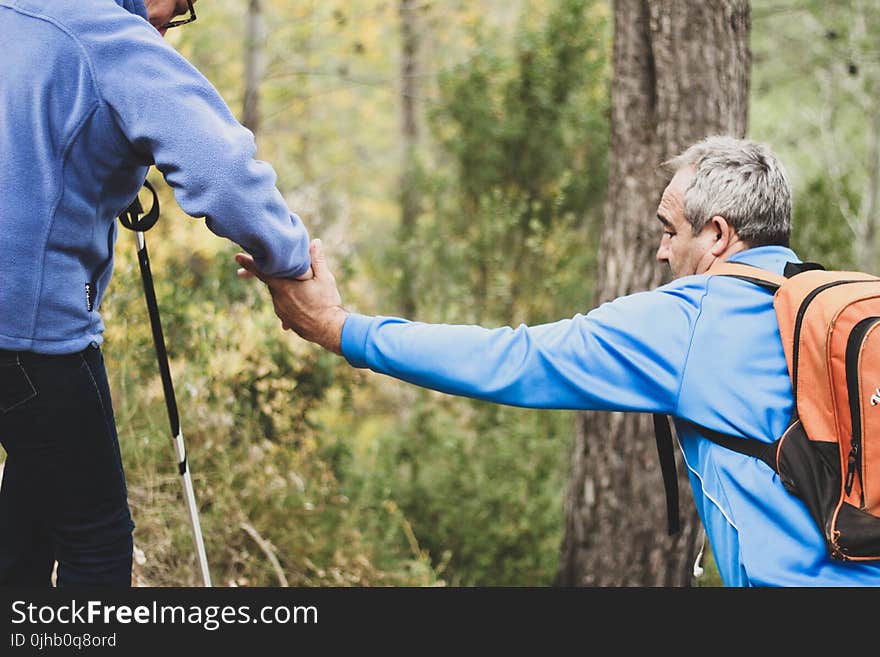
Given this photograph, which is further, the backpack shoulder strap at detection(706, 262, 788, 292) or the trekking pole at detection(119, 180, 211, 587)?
the trekking pole at detection(119, 180, 211, 587)

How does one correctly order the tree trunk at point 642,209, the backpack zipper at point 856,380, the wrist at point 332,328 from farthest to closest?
1. the tree trunk at point 642,209
2. the wrist at point 332,328
3. the backpack zipper at point 856,380

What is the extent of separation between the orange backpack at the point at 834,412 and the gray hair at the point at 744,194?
0.29m

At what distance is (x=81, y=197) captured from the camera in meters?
2.28

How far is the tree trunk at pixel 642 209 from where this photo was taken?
13.9 feet

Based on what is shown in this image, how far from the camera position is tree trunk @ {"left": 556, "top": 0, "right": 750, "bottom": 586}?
4.22 metres

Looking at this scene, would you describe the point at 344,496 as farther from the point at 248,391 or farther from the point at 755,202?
the point at 755,202

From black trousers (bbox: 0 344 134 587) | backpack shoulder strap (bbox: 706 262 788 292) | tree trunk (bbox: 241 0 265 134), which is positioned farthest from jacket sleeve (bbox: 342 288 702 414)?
tree trunk (bbox: 241 0 265 134)

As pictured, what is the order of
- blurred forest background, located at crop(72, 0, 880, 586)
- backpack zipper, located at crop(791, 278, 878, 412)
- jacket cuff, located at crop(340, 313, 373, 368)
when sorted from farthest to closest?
1. blurred forest background, located at crop(72, 0, 880, 586)
2. jacket cuff, located at crop(340, 313, 373, 368)
3. backpack zipper, located at crop(791, 278, 878, 412)

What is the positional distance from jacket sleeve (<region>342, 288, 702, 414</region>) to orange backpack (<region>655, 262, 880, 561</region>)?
24cm

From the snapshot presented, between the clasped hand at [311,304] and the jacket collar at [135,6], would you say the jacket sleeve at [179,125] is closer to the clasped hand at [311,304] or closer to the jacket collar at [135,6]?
the jacket collar at [135,6]

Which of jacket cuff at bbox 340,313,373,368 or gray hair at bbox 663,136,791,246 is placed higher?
gray hair at bbox 663,136,791,246

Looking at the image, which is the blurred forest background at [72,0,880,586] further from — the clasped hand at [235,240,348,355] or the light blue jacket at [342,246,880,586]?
the light blue jacket at [342,246,880,586]

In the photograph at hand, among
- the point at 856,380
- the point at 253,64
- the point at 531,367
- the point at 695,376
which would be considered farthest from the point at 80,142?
the point at 253,64

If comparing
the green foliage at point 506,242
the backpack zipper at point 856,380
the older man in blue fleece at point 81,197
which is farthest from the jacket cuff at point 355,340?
the green foliage at point 506,242
